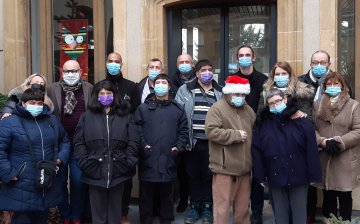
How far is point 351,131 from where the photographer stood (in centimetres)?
536

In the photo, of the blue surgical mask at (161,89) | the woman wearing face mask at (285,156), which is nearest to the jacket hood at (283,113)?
the woman wearing face mask at (285,156)

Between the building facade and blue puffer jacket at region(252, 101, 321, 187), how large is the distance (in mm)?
1882

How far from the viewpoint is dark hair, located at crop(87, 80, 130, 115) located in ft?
17.7

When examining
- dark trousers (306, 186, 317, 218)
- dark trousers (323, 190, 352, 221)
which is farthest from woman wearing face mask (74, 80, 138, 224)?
dark trousers (323, 190, 352, 221)

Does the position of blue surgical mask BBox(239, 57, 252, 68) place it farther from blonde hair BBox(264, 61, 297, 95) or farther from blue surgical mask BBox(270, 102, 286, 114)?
blue surgical mask BBox(270, 102, 286, 114)

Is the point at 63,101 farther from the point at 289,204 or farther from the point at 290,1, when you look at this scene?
the point at 290,1

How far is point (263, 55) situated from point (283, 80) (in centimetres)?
219

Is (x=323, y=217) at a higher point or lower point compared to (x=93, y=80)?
lower

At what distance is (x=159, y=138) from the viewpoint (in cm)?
560

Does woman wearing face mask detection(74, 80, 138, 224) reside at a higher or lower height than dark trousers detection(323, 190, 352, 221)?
higher

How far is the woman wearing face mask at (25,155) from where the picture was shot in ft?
15.8

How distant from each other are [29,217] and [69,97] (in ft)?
4.91

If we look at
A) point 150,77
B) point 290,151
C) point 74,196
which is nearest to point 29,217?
point 74,196

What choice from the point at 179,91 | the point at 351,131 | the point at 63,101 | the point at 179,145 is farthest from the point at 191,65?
the point at 351,131
